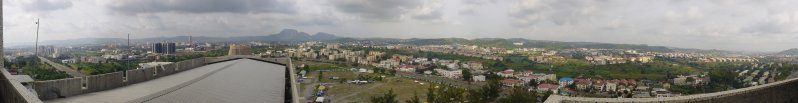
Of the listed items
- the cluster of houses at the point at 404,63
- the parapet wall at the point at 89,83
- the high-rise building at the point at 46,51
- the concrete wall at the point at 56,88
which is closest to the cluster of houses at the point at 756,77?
the cluster of houses at the point at 404,63

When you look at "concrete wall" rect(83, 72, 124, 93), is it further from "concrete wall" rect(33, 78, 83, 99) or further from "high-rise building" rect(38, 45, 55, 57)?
"high-rise building" rect(38, 45, 55, 57)

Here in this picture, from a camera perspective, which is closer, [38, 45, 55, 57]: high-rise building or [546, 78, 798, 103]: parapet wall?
[546, 78, 798, 103]: parapet wall

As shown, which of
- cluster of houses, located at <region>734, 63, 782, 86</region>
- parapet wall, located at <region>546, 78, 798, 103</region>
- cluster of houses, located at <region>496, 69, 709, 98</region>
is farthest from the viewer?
cluster of houses, located at <region>734, 63, 782, 86</region>

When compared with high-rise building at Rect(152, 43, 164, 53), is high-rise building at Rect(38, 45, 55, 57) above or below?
below

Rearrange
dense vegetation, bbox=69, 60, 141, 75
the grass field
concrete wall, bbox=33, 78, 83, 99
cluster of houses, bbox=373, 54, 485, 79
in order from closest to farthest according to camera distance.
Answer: concrete wall, bbox=33, 78, 83, 99 < the grass field < dense vegetation, bbox=69, 60, 141, 75 < cluster of houses, bbox=373, 54, 485, 79

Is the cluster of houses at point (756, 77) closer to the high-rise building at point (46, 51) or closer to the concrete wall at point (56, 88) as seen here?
the concrete wall at point (56, 88)

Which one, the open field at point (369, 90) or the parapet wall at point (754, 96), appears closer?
the parapet wall at point (754, 96)

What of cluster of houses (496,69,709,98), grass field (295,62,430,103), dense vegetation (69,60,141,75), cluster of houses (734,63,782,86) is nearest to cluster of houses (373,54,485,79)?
cluster of houses (496,69,709,98)

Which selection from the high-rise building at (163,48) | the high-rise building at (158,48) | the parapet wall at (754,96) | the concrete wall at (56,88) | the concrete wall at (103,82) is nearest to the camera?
the parapet wall at (754,96)

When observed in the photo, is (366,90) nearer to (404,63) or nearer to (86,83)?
(86,83)

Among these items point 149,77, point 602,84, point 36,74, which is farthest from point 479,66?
point 149,77

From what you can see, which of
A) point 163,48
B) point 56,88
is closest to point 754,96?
point 56,88

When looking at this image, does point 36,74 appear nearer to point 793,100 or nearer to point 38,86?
point 38,86
